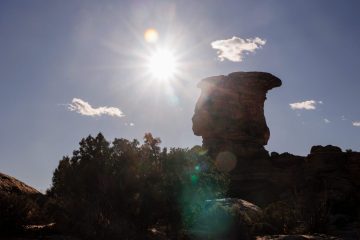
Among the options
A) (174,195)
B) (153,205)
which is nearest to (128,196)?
(153,205)

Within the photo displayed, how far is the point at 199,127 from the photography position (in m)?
47.8

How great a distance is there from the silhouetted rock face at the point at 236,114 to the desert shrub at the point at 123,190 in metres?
28.6

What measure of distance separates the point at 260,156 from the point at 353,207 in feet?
39.8

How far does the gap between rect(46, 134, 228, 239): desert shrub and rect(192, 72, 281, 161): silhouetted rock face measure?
2864cm

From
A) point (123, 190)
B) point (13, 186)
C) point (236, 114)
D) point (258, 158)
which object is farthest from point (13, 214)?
point (236, 114)

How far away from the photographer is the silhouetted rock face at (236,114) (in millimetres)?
45406

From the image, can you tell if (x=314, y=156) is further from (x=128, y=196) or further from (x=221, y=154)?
(x=128, y=196)

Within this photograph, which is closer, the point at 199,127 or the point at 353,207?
the point at 353,207

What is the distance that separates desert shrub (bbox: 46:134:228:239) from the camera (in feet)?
43.6

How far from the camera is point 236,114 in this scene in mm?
46188

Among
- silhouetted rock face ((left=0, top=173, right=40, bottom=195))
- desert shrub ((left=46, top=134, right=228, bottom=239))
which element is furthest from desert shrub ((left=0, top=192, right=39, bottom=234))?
silhouetted rock face ((left=0, top=173, right=40, bottom=195))

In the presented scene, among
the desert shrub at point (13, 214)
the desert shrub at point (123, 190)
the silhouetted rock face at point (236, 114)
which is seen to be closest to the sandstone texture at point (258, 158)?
the silhouetted rock face at point (236, 114)

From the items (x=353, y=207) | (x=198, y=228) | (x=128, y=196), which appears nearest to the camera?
(x=128, y=196)

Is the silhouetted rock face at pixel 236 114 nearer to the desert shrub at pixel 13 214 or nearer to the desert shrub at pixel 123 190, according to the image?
the desert shrub at pixel 123 190
